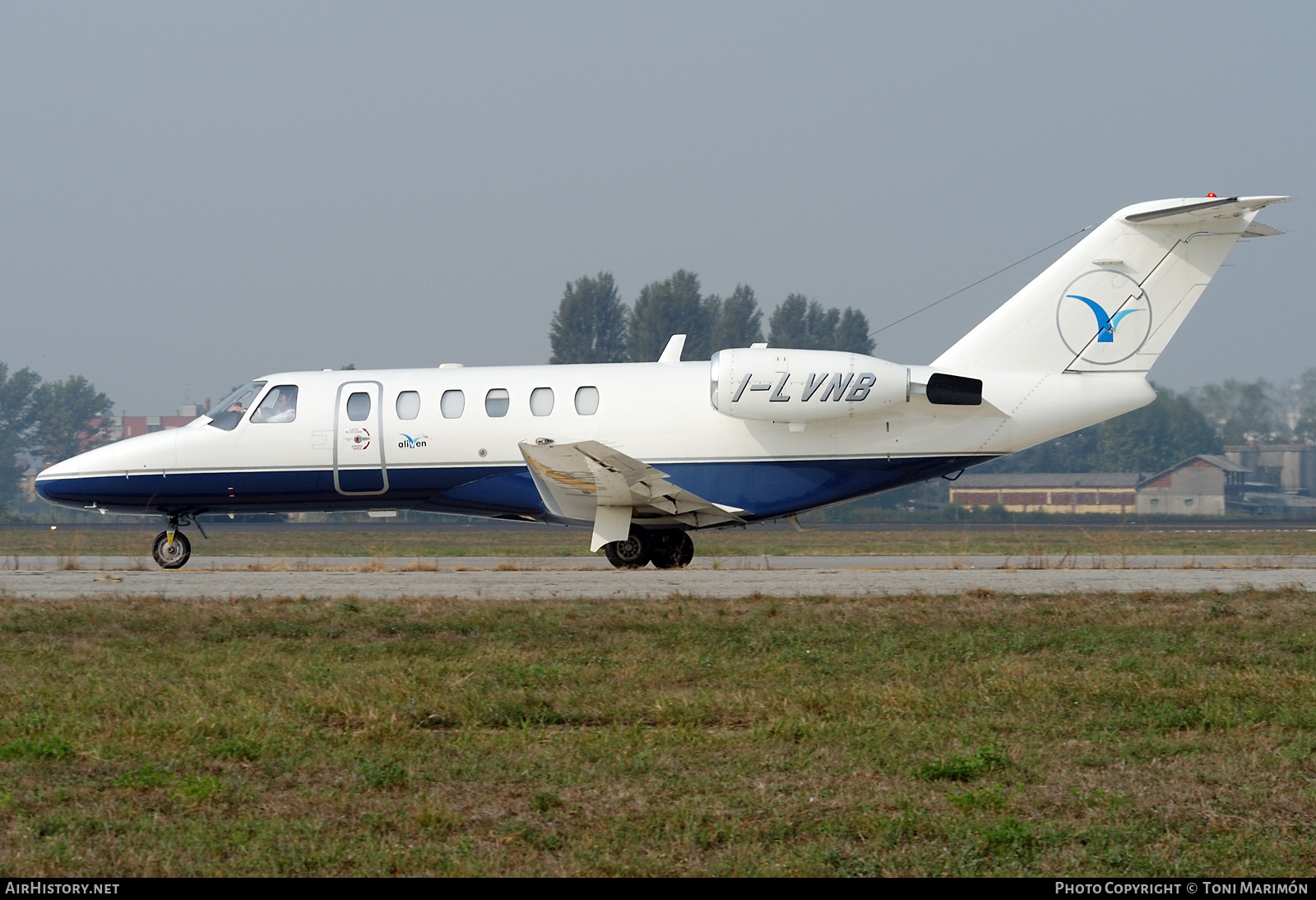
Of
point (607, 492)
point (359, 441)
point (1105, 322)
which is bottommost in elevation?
point (607, 492)

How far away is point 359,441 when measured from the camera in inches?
763

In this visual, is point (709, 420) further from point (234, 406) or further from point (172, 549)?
point (172, 549)

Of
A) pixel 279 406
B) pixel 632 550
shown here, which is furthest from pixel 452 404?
pixel 632 550

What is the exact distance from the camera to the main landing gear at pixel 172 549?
2044 centimetres

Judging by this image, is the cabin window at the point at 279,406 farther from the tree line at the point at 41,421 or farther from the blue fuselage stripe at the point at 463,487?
the tree line at the point at 41,421

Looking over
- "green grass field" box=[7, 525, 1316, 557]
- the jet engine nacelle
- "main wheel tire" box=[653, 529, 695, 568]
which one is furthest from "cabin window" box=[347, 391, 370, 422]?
"green grass field" box=[7, 525, 1316, 557]

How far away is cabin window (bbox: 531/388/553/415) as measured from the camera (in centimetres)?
1906

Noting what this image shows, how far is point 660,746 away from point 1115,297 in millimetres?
13673

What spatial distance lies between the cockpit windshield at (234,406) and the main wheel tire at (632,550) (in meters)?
6.27

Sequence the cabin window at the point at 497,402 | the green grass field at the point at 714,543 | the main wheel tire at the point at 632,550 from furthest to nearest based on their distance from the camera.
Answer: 1. the green grass field at the point at 714,543
2. the main wheel tire at the point at 632,550
3. the cabin window at the point at 497,402

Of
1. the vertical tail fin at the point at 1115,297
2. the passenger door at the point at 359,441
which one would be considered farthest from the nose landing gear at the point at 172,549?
the vertical tail fin at the point at 1115,297
